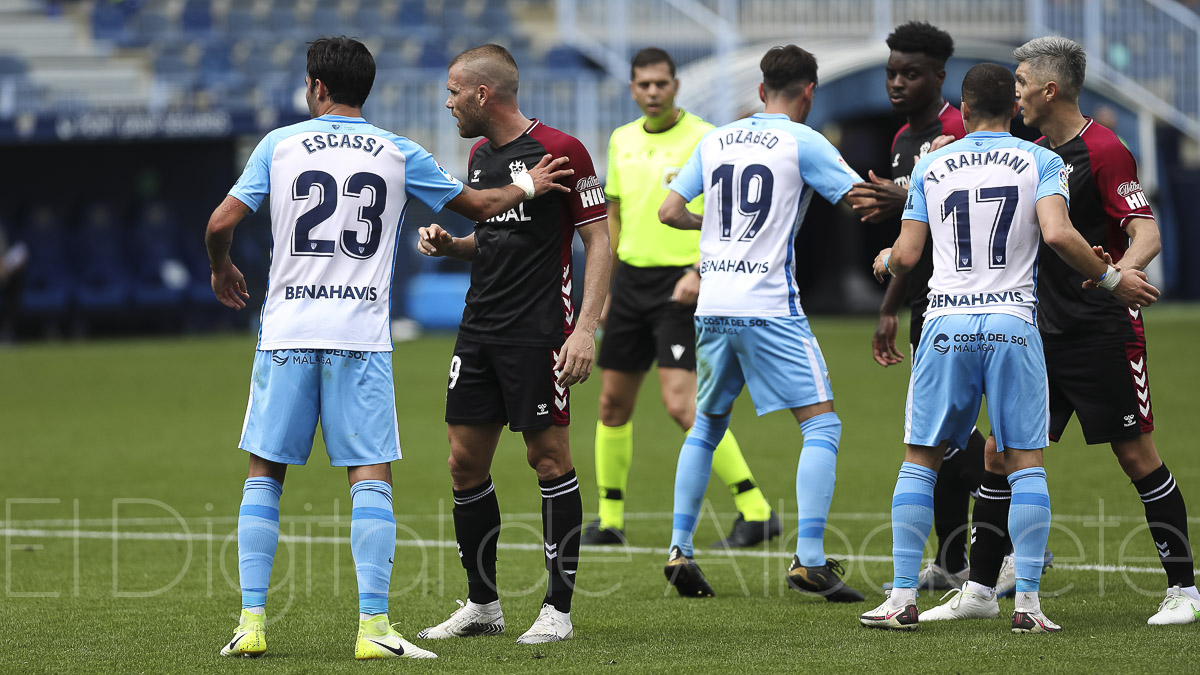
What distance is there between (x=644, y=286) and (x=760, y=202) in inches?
73.8

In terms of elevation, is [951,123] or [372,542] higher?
[951,123]

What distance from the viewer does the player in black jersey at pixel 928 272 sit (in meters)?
6.21

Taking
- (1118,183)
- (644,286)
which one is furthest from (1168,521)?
(644,286)

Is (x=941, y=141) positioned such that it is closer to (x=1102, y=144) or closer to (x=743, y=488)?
(x=1102, y=144)

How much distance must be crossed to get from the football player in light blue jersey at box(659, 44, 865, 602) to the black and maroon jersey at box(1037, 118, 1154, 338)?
871mm

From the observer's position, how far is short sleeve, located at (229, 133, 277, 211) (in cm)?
477

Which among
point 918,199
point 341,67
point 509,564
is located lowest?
point 509,564

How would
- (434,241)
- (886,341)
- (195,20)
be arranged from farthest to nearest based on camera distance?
(195,20) < (886,341) < (434,241)

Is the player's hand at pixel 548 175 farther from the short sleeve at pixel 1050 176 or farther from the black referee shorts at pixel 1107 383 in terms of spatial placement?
the black referee shorts at pixel 1107 383

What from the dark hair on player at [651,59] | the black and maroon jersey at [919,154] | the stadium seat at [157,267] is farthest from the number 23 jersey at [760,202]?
the stadium seat at [157,267]

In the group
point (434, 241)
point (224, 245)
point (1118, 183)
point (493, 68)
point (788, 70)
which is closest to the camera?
point (224, 245)

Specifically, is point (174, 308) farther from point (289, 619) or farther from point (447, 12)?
point (289, 619)

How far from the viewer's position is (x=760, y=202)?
6.01 metres

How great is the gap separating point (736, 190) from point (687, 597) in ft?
5.74
